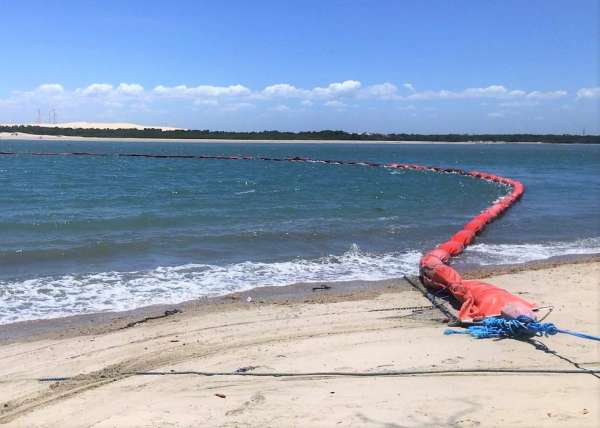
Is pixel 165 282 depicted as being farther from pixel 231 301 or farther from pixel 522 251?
pixel 522 251

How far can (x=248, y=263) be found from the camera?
1233cm

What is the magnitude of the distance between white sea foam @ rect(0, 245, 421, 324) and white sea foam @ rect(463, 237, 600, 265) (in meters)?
1.60

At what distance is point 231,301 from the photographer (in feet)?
30.4

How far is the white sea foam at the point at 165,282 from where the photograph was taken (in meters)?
9.05

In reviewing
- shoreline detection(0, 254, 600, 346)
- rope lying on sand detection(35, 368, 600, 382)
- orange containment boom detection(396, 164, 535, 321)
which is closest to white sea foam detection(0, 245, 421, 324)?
shoreline detection(0, 254, 600, 346)

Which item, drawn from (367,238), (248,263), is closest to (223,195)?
(367,238)

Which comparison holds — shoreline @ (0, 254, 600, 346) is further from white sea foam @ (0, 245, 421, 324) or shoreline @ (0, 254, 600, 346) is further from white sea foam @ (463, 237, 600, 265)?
white sea foam @ (463, 237, 600, 265)

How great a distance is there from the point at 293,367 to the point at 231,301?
11.1 ft

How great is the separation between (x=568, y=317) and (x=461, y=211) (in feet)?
48.7

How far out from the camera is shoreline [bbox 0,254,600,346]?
7797 millimetres

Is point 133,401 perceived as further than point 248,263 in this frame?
No

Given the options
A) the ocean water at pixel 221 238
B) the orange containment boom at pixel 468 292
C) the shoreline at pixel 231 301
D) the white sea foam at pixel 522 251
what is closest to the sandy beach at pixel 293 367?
the shoreline at pixel 231 301

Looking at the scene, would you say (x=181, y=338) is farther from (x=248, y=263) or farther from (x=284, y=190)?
(x=284, y=190)

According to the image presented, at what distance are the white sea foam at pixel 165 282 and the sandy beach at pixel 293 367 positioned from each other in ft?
2.38
